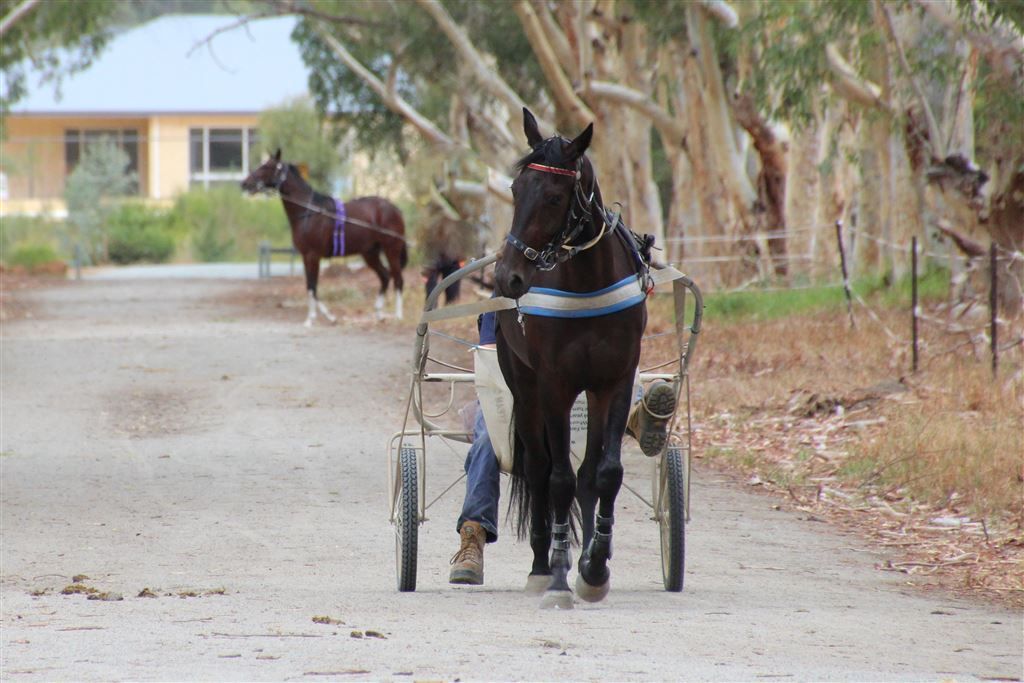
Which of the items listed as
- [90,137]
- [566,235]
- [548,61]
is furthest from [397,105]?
[90,137]

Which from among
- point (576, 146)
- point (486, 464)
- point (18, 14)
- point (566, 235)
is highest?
point (18, 14)

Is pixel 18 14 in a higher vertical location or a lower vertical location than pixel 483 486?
higher

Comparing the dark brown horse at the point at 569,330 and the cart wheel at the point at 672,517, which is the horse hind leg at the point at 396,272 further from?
the dark brown horse at the point at 569,330

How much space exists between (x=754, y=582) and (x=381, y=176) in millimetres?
40082

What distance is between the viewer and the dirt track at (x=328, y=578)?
543 centimetres

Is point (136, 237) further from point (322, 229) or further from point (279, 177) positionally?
point (322, 229)

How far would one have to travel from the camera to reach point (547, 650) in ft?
18.1

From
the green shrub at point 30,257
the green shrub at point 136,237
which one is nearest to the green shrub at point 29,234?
the green shrub at point 30,257

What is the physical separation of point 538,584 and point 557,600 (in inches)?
15.2

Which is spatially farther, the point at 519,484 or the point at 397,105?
the point at 397,105

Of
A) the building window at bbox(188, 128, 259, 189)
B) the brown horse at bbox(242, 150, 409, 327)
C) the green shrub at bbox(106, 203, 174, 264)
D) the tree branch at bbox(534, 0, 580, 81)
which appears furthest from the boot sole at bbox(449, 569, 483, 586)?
the building window at bbox(188, 128, 259, 189)

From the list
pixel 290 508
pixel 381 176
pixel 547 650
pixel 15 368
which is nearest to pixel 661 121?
pixel 15 368

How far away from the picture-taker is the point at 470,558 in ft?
24.0

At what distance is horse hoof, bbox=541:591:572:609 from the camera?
671 centimetres
